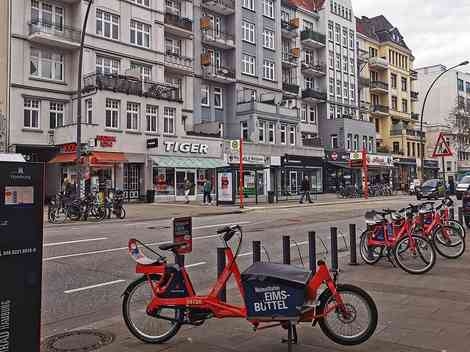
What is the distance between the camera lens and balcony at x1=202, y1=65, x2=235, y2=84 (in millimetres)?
42300

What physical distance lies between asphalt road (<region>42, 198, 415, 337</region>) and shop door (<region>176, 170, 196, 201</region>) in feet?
56.4

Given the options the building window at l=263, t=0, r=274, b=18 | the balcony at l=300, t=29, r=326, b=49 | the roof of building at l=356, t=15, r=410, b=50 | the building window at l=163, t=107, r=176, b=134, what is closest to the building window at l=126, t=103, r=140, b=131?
the building window at l=163, t=107, r=176, b=134

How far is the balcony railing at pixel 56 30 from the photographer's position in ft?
101

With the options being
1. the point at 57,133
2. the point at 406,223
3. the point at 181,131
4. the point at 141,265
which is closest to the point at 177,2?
the point at 181,131

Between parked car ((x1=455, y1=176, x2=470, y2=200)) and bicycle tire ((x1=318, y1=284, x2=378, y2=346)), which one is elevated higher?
parked car ((x1=455, y1=176, x2=470, y2=200))

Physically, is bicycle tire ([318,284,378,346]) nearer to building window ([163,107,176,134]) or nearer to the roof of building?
building window ([163,107,176,134])

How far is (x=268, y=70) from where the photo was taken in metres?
48.6

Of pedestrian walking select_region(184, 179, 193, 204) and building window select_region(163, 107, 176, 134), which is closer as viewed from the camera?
pedestrian walking select_region(184, 179, 193, 204)

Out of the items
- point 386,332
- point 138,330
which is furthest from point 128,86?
point 386,332

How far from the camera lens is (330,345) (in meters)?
4.59

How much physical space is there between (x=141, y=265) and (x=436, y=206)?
7.83 meters

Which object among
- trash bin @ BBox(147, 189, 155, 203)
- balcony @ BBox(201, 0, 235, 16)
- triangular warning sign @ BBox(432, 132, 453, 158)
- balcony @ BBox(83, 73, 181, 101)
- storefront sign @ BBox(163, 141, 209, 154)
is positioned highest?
balcony @ BBox(201, 0, 235, 16)

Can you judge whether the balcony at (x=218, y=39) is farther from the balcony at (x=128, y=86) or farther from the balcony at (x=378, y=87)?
the balcony at (x=378, y=87)

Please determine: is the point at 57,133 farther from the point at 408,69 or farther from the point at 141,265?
the point at 408,69
